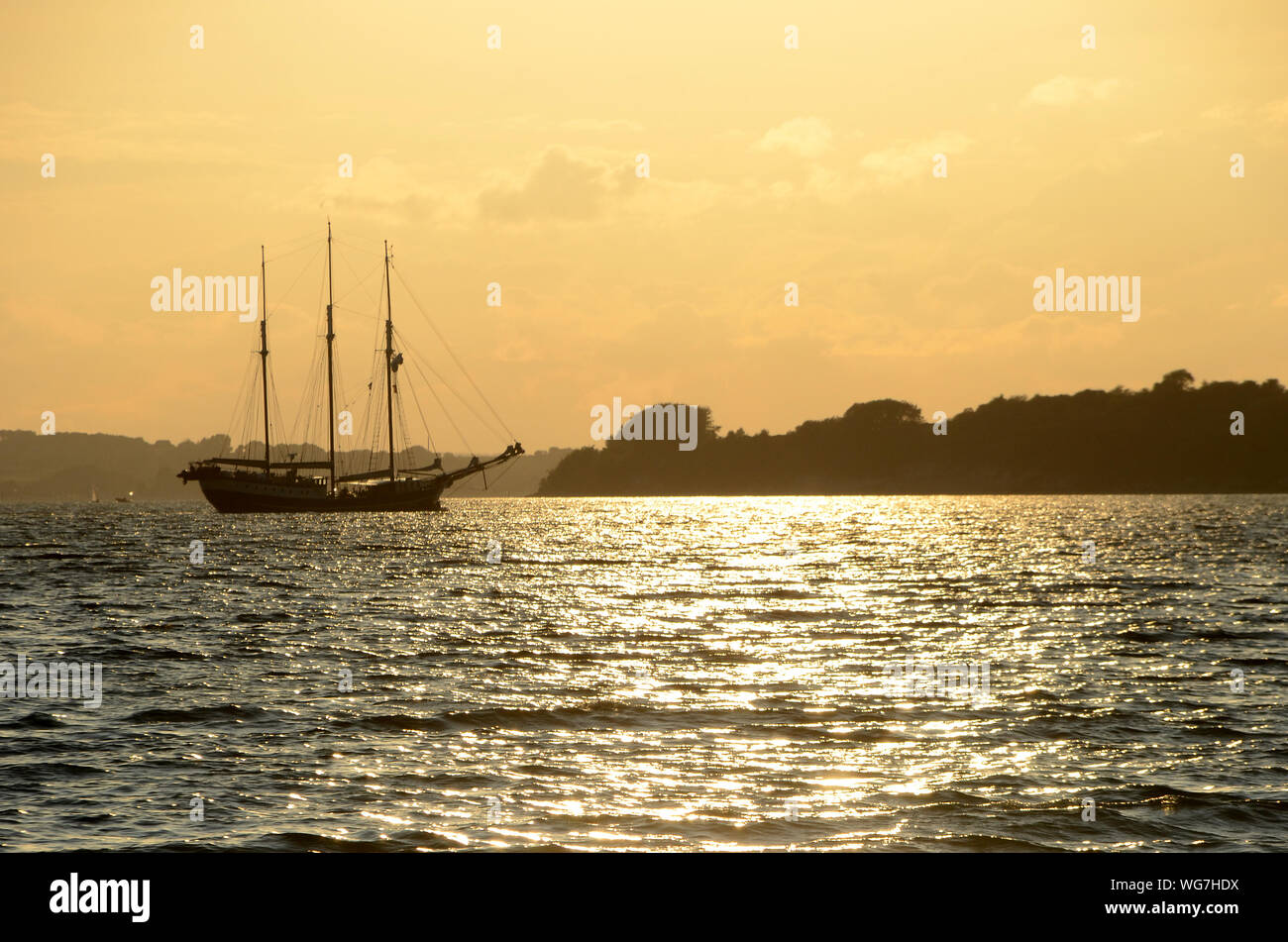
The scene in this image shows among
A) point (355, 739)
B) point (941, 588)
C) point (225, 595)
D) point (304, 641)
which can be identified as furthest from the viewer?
point (941, 588)

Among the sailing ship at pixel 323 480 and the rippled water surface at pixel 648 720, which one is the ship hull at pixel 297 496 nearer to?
the sailing ship at pixel 323 480

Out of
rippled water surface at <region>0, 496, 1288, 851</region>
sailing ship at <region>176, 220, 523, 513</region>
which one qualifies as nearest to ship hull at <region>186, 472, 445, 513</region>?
sailing ship at <region>176, 220, 523, 513</region>

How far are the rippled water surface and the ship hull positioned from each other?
96121 millimetres

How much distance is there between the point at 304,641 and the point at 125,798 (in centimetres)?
1548

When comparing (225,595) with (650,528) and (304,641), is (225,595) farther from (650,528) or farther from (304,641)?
(650,528)

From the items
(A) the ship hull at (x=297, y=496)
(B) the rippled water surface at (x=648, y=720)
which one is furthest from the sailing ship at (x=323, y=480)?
(B) the rippled water surface at (x=648, y=720)

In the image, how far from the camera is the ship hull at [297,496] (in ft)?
463

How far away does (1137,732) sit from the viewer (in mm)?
18359

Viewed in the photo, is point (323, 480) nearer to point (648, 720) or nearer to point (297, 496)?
point (297, 496)

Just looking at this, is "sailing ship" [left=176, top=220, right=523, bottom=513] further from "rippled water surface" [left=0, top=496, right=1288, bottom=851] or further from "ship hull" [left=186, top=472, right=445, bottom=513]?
"rippled water surface" [left=0, top=496, right=1288, bottom=851]

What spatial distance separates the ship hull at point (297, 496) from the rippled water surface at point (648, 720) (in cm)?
9612
